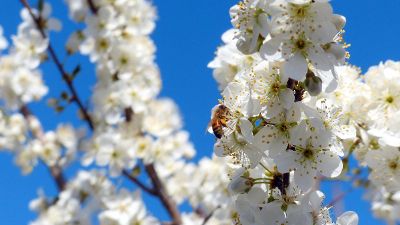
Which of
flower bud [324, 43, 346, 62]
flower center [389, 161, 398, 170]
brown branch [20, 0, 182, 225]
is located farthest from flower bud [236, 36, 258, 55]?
brown branch [20, 0, 182, 225]

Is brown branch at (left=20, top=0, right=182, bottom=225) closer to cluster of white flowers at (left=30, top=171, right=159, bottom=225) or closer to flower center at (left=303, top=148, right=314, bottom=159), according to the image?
cluster of white flowers at (left=30, top=171, right=159, bottom=225)

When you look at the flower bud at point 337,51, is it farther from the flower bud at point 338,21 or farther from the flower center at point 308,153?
the flower center at point 308,153

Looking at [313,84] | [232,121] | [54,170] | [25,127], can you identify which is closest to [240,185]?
[232,121]

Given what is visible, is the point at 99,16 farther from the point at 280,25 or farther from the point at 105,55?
the point at 280,25

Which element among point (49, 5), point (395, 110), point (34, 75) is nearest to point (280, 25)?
point (395, 110)

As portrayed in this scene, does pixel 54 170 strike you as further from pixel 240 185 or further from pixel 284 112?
pixel 284 112

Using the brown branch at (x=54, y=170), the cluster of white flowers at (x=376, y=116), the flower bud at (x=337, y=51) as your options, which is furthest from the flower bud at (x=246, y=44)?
the brown branch at (x=54, y=170)

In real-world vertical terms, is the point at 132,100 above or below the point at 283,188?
above
